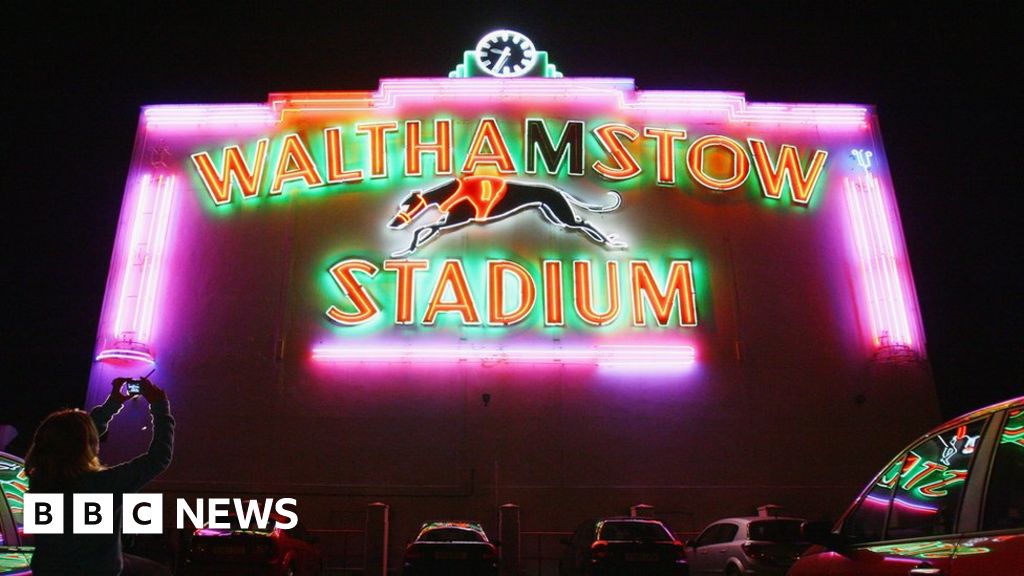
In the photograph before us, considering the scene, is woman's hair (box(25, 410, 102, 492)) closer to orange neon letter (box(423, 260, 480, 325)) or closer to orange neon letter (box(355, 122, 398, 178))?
orange neon letter (box(423, 260, 480, 325))

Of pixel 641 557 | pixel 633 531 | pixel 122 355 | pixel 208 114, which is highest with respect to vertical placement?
pixel 208 114

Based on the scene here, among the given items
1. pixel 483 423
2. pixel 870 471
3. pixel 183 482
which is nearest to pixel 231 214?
pixel 183 482

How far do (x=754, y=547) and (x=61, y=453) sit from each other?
31.3 feet

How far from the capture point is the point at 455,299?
16.7 meters

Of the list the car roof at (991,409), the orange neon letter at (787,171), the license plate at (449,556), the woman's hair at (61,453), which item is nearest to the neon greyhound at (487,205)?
the orange neon letter at (787,171)

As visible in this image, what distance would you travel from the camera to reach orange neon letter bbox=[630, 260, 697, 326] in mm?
16766

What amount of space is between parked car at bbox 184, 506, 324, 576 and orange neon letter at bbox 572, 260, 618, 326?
8825 mm

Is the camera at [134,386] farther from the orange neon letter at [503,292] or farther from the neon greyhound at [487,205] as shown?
the neon greyhound at [487,205]

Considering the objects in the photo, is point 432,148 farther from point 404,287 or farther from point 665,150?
point 665,150

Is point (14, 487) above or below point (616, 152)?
below

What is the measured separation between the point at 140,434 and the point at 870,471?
1606 centimetres

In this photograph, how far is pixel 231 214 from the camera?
17.9 meters

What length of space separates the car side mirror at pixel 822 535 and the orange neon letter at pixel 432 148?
15.2 m

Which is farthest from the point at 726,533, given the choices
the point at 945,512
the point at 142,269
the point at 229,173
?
the point at 229,173
